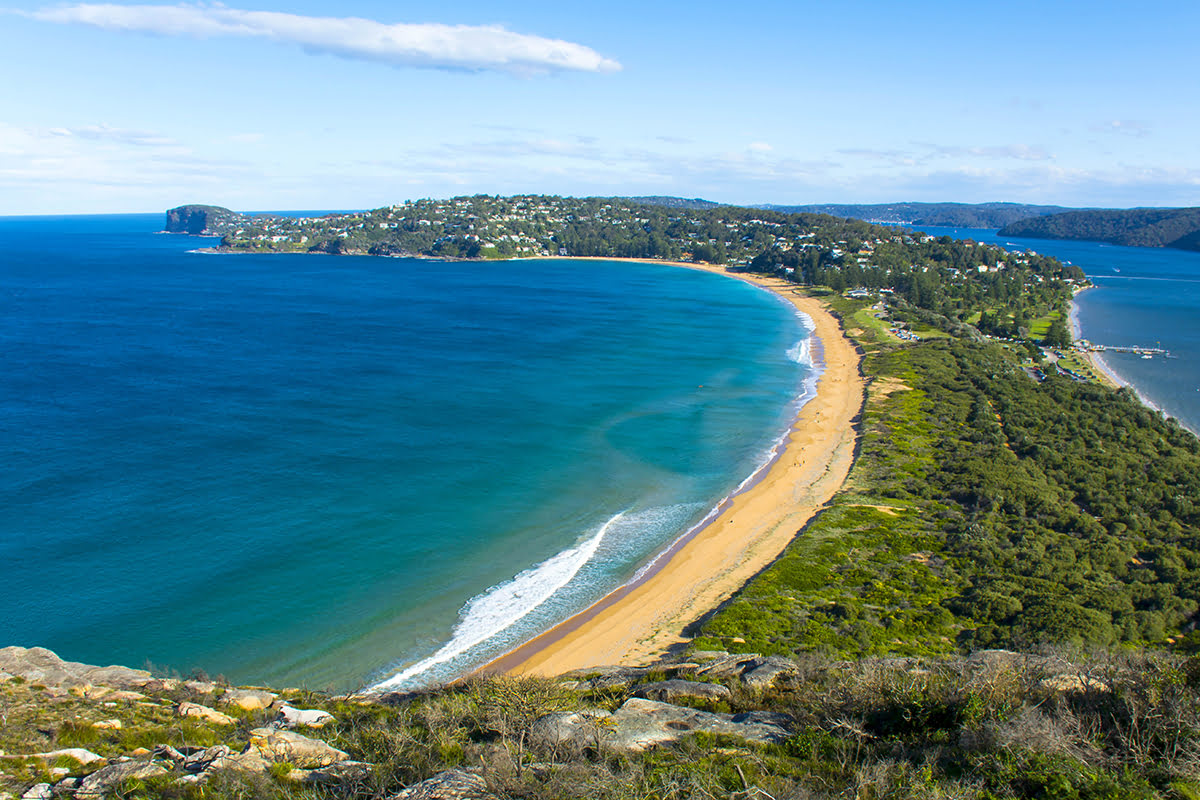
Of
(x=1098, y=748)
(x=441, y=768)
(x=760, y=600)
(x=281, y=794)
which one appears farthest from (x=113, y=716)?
(x=760, y=600)

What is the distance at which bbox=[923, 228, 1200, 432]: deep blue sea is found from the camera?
194 ft

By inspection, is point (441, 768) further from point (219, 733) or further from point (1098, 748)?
point (1098, 748)

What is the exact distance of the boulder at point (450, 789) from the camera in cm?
940

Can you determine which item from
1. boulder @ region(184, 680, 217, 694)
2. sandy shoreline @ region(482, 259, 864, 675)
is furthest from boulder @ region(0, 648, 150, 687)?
sandy shoreline @ region(482, 259, 864, 675)

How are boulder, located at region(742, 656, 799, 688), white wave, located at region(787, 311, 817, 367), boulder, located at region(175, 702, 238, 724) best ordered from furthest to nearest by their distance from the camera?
white wave, located at region(787, 311, 817, 367)
boulder, located at region(742, 656, 799, 688)
boulder, located at region(175, 702, 238, 724)

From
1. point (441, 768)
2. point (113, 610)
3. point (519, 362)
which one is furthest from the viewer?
point (519, 362)

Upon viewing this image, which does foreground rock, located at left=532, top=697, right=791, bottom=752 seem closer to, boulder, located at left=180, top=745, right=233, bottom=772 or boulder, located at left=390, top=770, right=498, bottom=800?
boulder, located at left=390, top=770, right=498, bottom=800

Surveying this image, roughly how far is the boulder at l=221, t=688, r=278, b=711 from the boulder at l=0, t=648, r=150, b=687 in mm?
1966

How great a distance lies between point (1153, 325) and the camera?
92.2m

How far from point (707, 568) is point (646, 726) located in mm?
16218

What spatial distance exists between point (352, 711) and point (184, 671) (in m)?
10.7

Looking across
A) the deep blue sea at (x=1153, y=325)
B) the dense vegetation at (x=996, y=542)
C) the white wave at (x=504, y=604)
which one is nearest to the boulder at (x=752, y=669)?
the dense vegetation at (x=996, y=542)

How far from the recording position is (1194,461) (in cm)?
3762

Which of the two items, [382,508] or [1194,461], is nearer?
[382,508]
